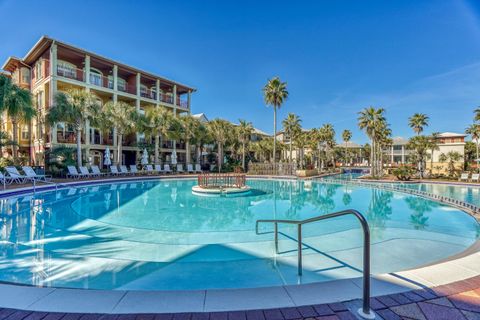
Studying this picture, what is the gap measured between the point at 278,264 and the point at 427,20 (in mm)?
16085

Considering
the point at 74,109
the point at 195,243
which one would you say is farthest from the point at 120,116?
the point at 195,243

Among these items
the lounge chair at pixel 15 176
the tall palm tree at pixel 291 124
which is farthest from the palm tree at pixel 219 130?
the lounge chair at pixel 15 176

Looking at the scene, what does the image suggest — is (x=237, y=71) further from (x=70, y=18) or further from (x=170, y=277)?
(x=170, y=277)

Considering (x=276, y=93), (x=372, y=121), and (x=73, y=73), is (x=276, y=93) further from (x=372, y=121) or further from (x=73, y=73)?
(x=73, y=73)

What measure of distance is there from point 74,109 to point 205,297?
2314 centimetres

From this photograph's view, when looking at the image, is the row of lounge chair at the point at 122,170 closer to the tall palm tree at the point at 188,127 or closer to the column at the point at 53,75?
the tall palm tree at the point at 188,127

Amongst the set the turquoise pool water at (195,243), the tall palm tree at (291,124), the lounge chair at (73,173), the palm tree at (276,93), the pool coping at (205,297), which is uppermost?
the palm tree at (276,93)

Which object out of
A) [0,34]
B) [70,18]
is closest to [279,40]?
[70,18]

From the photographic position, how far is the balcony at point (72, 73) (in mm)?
24650

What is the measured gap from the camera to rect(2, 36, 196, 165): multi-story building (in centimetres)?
2392

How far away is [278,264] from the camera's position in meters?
4.95

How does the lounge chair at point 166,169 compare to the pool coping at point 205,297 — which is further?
the lounge chair at point 166,169

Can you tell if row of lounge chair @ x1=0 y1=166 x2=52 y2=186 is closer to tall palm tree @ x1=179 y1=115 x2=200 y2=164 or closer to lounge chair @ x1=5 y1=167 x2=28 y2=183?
lounge chair @ x1=5 y1=167 x2=28 y2=183

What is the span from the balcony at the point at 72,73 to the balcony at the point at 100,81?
0.90 m
